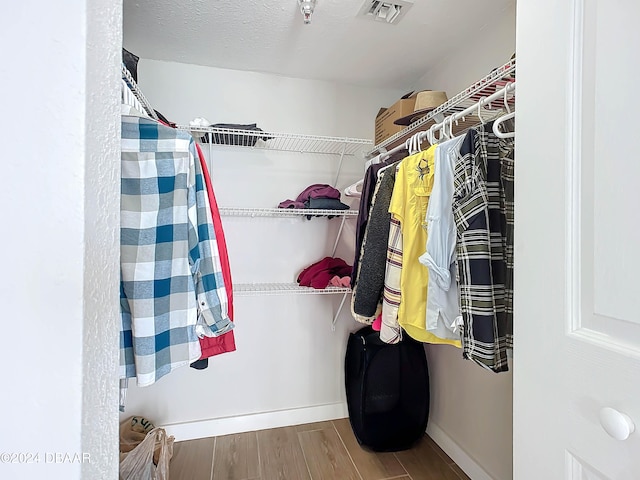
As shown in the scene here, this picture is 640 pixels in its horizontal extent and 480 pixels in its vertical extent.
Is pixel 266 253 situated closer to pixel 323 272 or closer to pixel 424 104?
pixel 323 272

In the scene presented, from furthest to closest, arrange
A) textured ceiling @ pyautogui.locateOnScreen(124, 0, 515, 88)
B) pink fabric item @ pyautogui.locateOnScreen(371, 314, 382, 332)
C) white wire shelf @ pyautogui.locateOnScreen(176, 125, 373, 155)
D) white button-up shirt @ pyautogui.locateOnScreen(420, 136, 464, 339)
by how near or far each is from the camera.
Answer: white wire shelf @ pyautogui.locateOnScreen(176, 125, 373, 155) < textured ceiling @ pyautogui.locateOnScreen(124, 0, 515, 88) < pink fabric item @ pyautogui.locateOnScreen(371, 314, 382, 332) < white button-up shirt @ pyautogui.locateOnScreen(420, 136, 464, 339)

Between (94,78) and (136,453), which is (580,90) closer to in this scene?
(94,78)

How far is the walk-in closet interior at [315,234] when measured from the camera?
33 centimetres

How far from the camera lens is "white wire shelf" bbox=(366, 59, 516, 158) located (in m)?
0.97

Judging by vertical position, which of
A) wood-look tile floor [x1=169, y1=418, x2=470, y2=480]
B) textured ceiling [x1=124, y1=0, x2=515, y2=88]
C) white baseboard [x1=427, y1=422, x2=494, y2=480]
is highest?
textured ceiling [x1=124, y1=0, x2=515, y2=88]

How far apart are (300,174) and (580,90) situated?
1633 mm

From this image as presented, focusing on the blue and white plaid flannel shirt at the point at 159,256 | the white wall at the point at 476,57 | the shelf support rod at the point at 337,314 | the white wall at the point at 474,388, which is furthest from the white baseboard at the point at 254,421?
the white wall at the point at 476,57

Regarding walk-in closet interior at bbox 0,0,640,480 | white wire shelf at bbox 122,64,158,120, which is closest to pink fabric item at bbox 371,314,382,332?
walk-in closet interior at bbox 0,0,640,480

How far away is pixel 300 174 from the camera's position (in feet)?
6.63

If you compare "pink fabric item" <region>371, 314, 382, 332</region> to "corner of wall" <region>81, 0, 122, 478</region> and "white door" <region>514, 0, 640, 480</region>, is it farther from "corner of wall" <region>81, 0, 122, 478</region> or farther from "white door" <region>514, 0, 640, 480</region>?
"corner of wall" <region>81, 0, 122, 478</region>

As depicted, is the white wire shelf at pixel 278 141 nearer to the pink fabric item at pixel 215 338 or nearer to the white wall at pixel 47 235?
the pink fabric item at pixel 215 338

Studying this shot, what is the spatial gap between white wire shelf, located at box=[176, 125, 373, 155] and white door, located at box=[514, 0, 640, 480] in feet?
4.04

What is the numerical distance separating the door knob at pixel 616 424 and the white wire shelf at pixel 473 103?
2.82 ft

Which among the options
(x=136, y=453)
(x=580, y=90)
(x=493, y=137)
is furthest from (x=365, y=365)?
(x=580, y=90)
